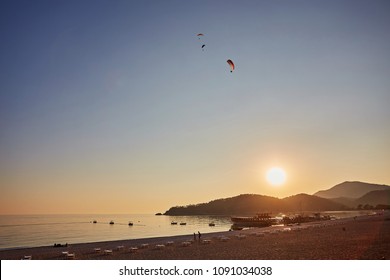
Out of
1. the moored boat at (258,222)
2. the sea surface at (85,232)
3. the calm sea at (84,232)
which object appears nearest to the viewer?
the sea surface at (85,232)

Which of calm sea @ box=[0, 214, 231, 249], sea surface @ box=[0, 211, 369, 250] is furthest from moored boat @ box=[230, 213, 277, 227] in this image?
calm sea @ box=[0, 214, 231, 249]

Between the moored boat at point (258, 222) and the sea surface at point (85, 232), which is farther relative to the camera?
the moored boat at point (258, 222)

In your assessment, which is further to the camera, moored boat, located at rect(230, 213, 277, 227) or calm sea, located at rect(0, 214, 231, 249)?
moored boat, located at rect(230, 213, 277, 227)

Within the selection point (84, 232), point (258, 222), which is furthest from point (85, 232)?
point (258, 222)

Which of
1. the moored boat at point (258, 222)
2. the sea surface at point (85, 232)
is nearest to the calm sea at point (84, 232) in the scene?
the sea surface at point (85, 232)

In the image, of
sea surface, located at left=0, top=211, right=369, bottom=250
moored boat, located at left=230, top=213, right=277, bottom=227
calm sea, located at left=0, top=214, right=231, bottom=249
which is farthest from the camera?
moored boat, located at left=230, top=213, right=277, bottom=227

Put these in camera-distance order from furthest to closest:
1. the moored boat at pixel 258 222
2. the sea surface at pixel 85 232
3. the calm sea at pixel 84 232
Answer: the moored boat at pixel 258 222
the calm sea at pixel 84 232
the sea surface at pixel 85 232

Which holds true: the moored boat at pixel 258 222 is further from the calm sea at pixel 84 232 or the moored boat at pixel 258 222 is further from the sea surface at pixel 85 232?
A: the calm sea at pixel 84 232

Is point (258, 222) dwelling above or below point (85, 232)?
above

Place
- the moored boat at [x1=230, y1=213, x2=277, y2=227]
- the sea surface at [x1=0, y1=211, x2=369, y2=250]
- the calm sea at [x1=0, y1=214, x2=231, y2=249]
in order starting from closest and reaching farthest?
the sea surface at [x1=0, y1=211, x2=369, y2=250]
the calm sea at [x1=0, y1=214, x2=231, y2=249]
the moored boat at [x1=230, y1=213, x2=277, y2=227]

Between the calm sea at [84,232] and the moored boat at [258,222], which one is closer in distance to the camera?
the calm sea at [84,232]

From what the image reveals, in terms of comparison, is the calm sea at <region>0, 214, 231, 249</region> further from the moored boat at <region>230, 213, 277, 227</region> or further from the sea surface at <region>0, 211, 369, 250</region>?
the moored boat at <region>230, 213, 277, 227</region>

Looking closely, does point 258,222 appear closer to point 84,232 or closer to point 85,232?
point 85,232
